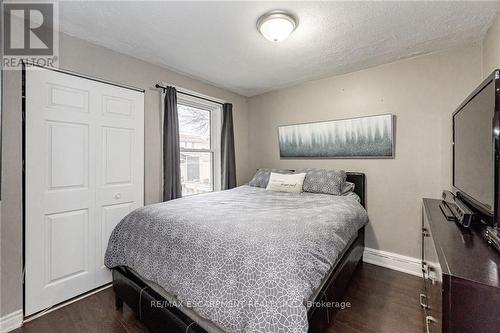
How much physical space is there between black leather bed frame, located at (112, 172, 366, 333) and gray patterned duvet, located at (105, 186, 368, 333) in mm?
99

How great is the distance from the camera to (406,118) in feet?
8.25

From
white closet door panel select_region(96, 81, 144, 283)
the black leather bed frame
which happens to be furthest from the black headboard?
white closet door panel select_region(96, 81, 144, 283)

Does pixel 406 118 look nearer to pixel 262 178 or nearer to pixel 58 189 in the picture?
pixel 262 178

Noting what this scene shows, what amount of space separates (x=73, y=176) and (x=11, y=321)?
1.15 m

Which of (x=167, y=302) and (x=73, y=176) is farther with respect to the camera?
(x=73, y=176)

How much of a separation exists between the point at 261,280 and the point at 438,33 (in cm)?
258

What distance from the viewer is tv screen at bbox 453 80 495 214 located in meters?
1.04

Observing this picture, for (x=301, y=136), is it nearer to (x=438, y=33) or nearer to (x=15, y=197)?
(x=438, y=33)

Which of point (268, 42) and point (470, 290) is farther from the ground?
point (268, 42)

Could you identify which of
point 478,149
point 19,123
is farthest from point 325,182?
point 19,123

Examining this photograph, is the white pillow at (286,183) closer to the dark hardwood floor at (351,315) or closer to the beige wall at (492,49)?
the dark hardwood floor at (351,315)

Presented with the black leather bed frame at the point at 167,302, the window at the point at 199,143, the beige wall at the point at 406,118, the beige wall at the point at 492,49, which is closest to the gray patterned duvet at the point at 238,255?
the black leather bed frame at the point at 167,302

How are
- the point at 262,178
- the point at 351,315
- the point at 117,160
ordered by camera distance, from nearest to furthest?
1. the point at 351,315
2. the point at 117,160
3. the point at 262,178

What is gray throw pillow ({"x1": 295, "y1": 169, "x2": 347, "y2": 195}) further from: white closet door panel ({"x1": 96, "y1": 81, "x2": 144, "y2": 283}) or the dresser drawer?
white closet door panel ({"x1": 96, "y1": 81, "x2": 144, "y2": 283})
